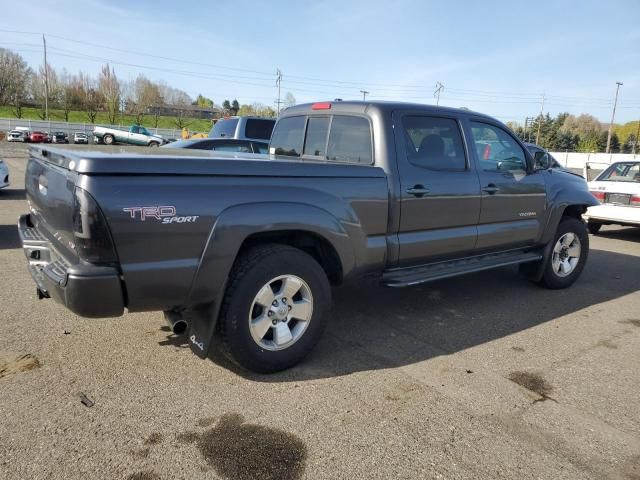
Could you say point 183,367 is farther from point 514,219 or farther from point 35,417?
point 514,219

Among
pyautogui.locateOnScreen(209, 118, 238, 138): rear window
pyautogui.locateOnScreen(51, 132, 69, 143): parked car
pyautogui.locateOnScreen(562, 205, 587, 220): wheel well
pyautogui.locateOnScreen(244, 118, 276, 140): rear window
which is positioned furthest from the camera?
pyautogui.locateOnScreen(51, 132, 69, 143): parked car

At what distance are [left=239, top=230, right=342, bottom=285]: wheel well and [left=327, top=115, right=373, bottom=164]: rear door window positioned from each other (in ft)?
2.92

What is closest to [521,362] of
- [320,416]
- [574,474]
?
[574,474]

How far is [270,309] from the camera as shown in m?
3.27

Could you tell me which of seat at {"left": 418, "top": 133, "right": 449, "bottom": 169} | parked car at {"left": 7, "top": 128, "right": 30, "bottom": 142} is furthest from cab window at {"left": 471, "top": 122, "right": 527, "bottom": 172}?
parked car at {"left": 7, "top": 128, "right": 30, "bottom": 142}

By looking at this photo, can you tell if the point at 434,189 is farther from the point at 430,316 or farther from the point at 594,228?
the point at 594,228

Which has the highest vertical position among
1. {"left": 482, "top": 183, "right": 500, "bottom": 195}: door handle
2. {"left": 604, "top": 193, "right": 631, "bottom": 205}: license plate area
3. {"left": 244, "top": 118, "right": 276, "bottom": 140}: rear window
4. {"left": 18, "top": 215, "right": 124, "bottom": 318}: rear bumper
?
{"left": 244, "top": 118, "right": 276, "bottom": 140}: rear window

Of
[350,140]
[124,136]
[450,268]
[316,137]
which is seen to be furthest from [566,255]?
[124,136]

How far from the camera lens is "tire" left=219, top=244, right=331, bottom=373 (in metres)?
3.11

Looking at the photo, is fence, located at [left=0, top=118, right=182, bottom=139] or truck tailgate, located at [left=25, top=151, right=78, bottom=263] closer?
truck tailgate, located at [left=25, top=151, right=78, bottom=263]

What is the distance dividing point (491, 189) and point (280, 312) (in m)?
2.61

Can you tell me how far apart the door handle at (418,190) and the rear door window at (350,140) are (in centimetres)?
42

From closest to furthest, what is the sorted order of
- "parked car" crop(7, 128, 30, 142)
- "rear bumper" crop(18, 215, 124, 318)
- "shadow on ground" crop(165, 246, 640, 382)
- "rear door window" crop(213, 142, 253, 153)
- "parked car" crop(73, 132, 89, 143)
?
"rear bumper" crop(18, 215, 124, 318), "shadow on ground" crop(165, 246, 640, 382), "rear door window" crop(213, 142, 253, 153), "parked car" crop(73, 132, 89, 143), "parked car" crop(7, 128, 30, 142)

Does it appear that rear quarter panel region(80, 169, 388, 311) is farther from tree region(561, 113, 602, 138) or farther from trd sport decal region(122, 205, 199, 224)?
tree region(561, 113, 602, 138)
